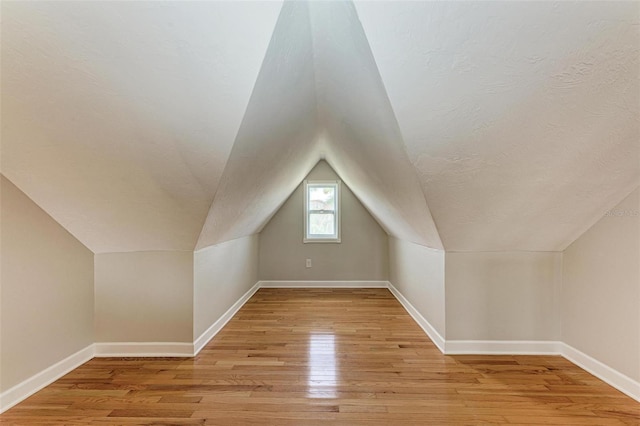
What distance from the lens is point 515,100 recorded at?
146cm

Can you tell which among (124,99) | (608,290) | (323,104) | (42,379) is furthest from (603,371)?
(42,379)

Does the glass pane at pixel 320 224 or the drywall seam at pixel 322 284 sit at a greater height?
the glass pane at pixel 320 224

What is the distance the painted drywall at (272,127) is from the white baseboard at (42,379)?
1.18 metres

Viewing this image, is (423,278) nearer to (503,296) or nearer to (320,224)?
(503,296)

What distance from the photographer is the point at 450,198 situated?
209 centimetres

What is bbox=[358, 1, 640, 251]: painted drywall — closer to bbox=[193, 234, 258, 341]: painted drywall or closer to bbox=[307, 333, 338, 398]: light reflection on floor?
bbox=[307, 333, 338, 398]: light reflection on floor

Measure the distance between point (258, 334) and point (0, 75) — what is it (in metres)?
2.50

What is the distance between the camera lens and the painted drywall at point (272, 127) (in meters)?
1.51

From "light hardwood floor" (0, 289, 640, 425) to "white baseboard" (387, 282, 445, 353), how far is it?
90 mm

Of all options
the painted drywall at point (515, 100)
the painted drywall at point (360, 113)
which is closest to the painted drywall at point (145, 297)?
the painted drywall at point (360, 113)

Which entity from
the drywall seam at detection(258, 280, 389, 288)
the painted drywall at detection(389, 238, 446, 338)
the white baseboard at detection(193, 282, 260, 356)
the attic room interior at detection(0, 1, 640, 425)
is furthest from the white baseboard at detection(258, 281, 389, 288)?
the attic room interior at detection(0, 1, 640, 425)

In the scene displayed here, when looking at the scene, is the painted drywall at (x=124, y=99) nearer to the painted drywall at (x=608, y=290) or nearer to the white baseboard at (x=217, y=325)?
the white baseboard at (x=217, y=325)

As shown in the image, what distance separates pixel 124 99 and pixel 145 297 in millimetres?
1700

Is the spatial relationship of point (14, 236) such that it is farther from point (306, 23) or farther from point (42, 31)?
point (306, 23)
